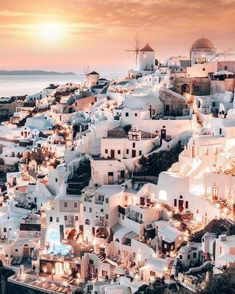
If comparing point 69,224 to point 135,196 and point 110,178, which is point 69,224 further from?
point 135,196

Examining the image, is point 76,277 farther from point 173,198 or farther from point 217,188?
point 217,188

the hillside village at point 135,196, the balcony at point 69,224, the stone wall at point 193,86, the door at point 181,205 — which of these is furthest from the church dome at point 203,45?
the balcony at point 69,224

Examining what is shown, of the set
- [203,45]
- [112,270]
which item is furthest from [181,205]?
[203,45]

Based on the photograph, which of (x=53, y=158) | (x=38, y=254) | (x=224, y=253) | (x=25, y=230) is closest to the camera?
(x=224, y=253)

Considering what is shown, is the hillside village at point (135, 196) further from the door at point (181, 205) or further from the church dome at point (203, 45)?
the church dome at point (203, 45)

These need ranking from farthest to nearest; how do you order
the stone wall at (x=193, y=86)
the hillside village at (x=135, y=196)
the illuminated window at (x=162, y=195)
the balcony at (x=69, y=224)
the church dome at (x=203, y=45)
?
1. the church dome at (x=203, y=45)
2. the stone wall at (x=193, y=86)
3. the balcony at (x=69, y=224)
4. the illuminated window at (x=162, y=195)
5. the hillside village at (x=135, y=196)

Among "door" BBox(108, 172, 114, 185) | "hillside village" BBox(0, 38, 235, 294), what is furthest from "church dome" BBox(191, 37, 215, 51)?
"door" BBox(108, 172, 114, 185)

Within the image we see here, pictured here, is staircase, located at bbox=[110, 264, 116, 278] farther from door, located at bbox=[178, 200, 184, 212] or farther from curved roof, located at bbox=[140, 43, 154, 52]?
curved roof, located at bbox=[140, 43, 154, 52]

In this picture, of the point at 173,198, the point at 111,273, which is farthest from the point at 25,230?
the point at 173,198
